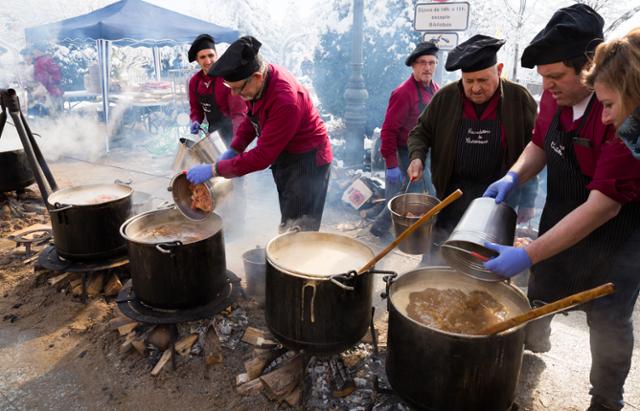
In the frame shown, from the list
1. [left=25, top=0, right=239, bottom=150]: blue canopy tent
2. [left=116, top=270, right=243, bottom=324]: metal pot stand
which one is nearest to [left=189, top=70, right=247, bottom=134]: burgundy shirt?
[left=116, top=270, right=243, bottom=324]: metal pot stand

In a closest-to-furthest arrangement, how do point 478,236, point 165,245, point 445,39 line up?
point 478,236 → point 165,245 → point 445,39

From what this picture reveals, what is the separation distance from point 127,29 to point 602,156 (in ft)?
39.2

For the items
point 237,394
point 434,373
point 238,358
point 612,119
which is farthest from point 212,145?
point 612,119

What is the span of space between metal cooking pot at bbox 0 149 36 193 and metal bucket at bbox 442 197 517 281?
6464 mm

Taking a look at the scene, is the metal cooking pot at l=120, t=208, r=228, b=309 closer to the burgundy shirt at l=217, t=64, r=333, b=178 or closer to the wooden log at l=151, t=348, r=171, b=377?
the wooden log at l=151, t=348, r=171, b=377

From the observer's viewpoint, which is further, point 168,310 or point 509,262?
point 168,310

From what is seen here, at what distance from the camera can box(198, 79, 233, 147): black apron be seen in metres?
5.59

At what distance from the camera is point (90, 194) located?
4.47 metres

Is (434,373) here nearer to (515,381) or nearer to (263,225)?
(515,381)

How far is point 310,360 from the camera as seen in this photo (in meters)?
3.06

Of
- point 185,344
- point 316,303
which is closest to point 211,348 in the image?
point 185,344

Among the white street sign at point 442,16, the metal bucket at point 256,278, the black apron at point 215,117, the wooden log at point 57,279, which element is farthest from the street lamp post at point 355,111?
the wooden log at point 57,279

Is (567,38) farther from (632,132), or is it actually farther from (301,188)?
(301,188)

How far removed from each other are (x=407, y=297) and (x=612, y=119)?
4.74 ft
